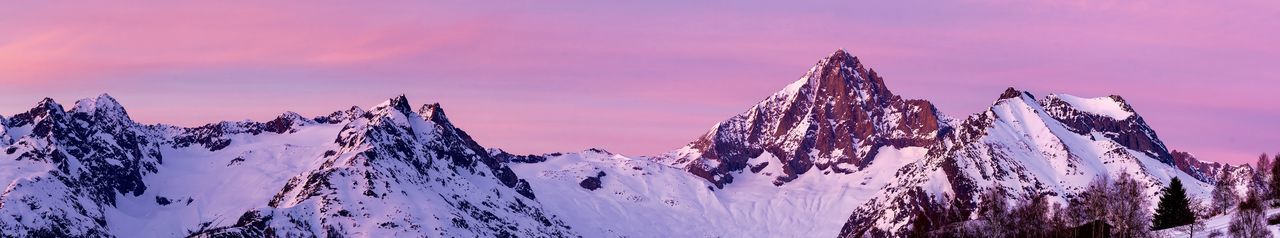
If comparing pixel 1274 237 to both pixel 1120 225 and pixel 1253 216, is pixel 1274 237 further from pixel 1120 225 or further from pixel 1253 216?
pixel 1120 225

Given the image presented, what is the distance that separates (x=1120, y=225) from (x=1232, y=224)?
11.7 meters

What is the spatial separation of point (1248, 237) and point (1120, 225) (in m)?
13.6

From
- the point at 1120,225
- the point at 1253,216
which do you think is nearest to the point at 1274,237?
the point at 1253,216

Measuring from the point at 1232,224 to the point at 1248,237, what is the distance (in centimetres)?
352

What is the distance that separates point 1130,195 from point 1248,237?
1344cm

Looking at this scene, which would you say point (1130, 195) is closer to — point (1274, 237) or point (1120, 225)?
point (1120, 225)

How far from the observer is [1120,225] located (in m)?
199

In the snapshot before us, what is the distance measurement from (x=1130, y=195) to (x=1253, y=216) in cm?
1297

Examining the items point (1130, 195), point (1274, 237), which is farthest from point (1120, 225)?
point (1274, 237)

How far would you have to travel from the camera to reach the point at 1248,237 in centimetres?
19262

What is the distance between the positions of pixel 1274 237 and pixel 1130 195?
51.8 ft

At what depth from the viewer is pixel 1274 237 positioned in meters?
197

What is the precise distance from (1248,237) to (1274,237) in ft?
21.3

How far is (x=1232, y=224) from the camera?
195875 mm
